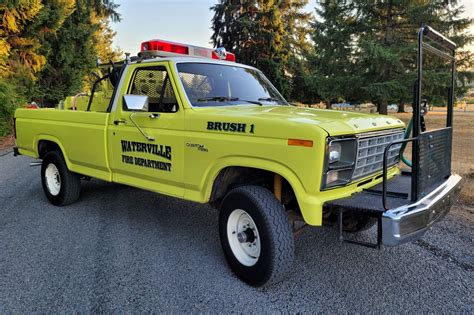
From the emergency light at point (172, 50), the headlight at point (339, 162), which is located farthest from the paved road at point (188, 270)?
the emergency light at point (172, 50)

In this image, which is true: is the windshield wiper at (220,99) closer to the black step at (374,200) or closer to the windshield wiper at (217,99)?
the windshield wiper at (217,99)

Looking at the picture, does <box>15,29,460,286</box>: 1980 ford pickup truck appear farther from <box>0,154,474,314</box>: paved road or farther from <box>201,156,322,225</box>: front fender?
<box>0,154,474,314</box>: paved road

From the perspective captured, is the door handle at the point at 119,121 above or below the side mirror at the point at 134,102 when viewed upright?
below

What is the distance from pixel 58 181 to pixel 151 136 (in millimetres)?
2588

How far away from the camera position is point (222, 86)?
432cm

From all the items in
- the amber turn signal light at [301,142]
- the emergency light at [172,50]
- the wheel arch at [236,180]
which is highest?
the emergency light at [172,50]

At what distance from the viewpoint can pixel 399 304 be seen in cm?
304

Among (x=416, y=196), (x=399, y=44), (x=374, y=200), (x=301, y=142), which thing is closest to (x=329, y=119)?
(x=301, y=142)

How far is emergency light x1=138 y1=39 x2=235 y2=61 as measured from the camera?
185 inches

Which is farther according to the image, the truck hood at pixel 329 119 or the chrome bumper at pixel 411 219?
the truck hood at pixel 329 119

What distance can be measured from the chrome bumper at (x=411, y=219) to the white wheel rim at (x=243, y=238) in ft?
3.67

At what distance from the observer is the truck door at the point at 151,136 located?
391 cm

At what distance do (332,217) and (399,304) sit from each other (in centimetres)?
88

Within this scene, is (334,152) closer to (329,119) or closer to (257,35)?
(329,119)
